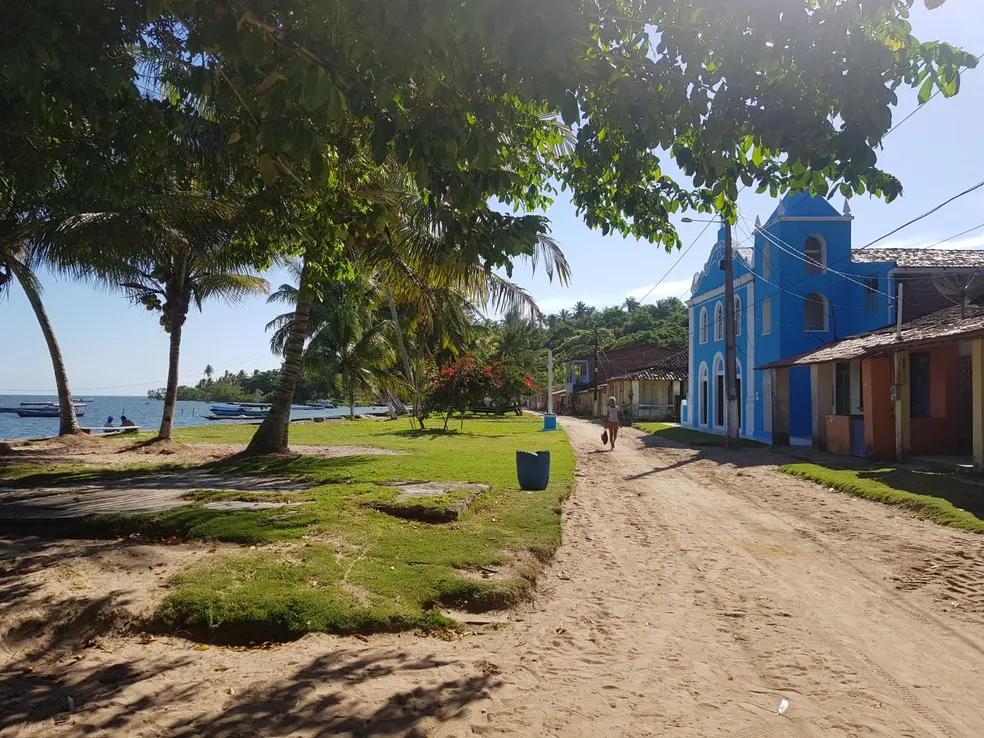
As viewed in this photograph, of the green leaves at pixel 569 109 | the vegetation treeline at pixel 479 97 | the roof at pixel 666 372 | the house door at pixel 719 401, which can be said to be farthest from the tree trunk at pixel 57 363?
the roof at pixel 666 372

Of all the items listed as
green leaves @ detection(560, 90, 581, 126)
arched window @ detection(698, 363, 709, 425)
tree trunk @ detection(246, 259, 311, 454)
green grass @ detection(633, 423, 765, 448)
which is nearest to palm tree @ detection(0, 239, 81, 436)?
tree trunk @ detection(246, 259, 311, 454)

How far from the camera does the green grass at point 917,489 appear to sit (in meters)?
8.92

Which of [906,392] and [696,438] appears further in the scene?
[696,438]

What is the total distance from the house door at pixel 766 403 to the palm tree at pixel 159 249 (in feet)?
55.0

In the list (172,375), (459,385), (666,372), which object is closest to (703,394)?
(666,372)

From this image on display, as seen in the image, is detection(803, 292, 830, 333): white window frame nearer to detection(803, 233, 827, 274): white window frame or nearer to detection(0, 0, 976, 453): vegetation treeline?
detection(803, 233, 827, 274): white window frame

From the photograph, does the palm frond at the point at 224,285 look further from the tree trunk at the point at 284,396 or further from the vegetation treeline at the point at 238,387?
the vegetation treeline at the point at 238,387

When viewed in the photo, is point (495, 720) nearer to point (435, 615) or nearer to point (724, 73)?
point (435, 615)

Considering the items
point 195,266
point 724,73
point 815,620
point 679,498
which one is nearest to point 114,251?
point 195,266

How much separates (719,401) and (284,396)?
65.8 ft

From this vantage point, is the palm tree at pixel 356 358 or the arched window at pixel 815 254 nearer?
the arched window at pixel 815 254

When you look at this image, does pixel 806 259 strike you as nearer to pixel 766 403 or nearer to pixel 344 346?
pixel 766 403

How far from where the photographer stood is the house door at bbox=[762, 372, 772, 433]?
78.1ft

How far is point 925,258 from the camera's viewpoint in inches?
856
